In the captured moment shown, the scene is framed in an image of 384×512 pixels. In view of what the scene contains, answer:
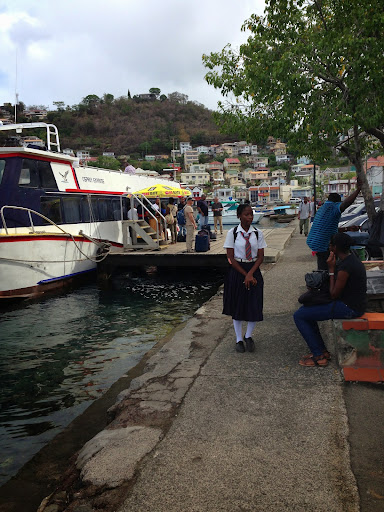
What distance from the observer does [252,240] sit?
550 cm

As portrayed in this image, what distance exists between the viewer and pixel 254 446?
10.9 ft

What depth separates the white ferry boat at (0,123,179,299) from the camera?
38.7ft

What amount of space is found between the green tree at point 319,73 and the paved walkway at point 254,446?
198 inches

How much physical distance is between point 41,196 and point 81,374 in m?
7.51

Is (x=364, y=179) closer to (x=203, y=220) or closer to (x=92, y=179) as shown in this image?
(x=203, y=220)

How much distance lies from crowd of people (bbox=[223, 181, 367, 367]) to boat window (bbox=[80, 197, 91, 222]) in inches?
373

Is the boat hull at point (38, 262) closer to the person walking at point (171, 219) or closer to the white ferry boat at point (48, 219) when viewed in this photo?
the white ferry boat at point (48, 219)

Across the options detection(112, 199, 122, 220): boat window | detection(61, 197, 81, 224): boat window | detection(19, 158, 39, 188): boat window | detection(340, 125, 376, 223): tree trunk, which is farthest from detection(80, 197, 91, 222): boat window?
detection(340, 125, 376, 223): tree trunk

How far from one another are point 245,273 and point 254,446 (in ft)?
7.98

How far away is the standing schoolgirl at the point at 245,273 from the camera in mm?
5457

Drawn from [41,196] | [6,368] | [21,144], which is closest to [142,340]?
[6,368]

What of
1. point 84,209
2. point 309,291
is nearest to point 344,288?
point 309,291

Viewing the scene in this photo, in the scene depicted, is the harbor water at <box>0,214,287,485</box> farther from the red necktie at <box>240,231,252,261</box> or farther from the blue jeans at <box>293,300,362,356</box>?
the blue jeans at <box>293,300,362,356</box>

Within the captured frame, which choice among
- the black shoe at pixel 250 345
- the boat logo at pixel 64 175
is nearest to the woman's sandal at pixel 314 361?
the black shoe at pixel 250 345
